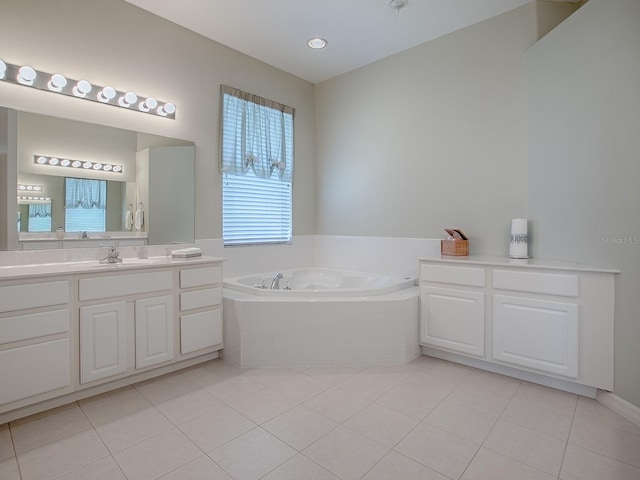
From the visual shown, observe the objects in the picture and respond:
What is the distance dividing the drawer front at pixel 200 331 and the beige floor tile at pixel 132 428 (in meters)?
0.55

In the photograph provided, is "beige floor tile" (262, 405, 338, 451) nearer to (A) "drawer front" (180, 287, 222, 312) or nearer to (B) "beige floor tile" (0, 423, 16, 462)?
(A) "drawer front" (180, 287, 222, 312)

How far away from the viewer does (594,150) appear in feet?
6.95

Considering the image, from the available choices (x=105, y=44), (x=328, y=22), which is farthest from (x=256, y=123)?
(x=105, y=44)

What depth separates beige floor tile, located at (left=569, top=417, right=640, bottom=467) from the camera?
5.10 feet

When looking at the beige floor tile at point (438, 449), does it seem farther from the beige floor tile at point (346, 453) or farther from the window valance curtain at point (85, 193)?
the window valance curtain at point (85, 193)

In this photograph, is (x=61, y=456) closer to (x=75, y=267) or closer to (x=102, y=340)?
(x=102, y=340)

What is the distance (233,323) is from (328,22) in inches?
98.1

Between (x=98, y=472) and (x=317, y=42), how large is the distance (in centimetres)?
332

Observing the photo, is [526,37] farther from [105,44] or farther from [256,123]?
[105,44]

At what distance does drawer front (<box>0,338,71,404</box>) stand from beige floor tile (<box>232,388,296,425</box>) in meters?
0.95

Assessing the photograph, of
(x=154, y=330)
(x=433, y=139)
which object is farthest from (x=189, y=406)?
(x=433, y=139)

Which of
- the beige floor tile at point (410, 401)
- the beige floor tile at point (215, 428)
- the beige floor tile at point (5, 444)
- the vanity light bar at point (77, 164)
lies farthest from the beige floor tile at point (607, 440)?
the vanity light bar at point (77, 164)

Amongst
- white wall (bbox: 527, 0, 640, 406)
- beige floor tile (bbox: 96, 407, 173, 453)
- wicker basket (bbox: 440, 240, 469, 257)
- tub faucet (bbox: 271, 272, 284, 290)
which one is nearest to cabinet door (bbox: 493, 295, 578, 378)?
white wall (bbox: 527, 0, 640, 406)

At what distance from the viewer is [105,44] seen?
2482 mm
